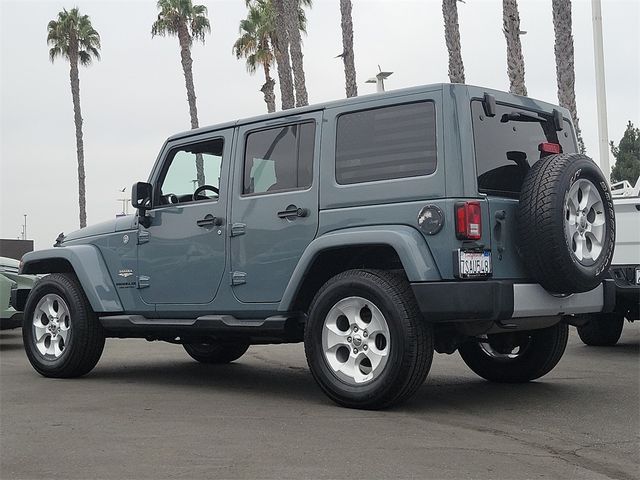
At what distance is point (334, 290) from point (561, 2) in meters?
12.0

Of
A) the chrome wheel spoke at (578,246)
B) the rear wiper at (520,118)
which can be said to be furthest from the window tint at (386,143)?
the chrome wheel spoke at (578,246)

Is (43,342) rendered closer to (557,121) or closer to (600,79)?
(557,121)

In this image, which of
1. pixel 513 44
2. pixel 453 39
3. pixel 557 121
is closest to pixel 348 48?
pixel 453 39

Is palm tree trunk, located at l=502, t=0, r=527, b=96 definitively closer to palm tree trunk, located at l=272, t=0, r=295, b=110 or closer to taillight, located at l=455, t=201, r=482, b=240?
palm tree trunk, located at l=272, t=0, r=295, b=110

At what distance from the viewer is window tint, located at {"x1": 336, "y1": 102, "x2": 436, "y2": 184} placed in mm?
5727

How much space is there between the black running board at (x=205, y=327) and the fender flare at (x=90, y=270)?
0.13 meters

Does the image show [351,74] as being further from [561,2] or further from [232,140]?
[232,140]

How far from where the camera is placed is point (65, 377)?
308 inches

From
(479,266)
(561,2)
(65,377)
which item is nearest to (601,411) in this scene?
(479,266)

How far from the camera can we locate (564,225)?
549 cm

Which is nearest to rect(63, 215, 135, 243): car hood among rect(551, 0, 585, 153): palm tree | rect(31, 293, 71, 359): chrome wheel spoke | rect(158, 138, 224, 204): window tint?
rect(158, 138, 224, 204): window tint

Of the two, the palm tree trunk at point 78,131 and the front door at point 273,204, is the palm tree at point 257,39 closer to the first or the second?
the palm tree trunk at point 78,131

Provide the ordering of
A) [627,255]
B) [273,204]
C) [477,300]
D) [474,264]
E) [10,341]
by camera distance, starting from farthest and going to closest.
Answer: [10,341] < [627,255] < [273,204] < [474,264] < [477,300]

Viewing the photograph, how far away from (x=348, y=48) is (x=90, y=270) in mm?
16176
